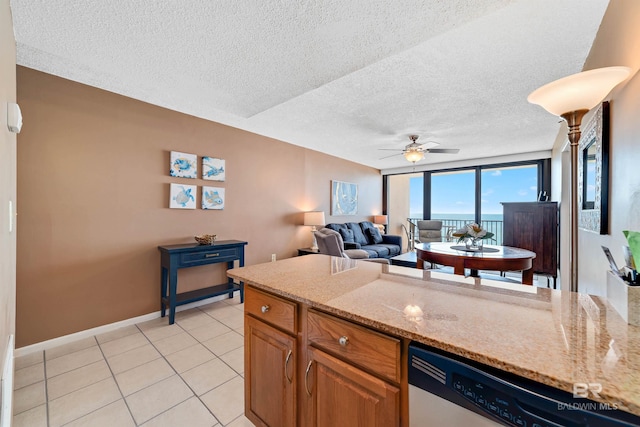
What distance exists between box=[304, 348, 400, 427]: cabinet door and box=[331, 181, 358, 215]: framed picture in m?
4.57

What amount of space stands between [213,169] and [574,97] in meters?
3.40

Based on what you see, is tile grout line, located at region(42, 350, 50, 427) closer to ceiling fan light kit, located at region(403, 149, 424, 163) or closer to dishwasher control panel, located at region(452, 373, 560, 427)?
dishwasher control panel, located at region(452, 373, 560, 427)

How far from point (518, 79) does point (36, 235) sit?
4461 millimetres

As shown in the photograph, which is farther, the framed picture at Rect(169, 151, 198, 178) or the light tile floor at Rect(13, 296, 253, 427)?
the framed picture at Rect(169, 151, 198, 178)

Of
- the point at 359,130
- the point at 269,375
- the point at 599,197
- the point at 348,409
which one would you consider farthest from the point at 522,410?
the point at 359,130

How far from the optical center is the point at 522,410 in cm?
57

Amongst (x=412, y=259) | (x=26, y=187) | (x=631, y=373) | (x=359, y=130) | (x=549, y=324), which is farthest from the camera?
(x=412, y=259)

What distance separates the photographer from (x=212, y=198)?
3.40 meters

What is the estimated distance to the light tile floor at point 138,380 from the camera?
5.12 ft

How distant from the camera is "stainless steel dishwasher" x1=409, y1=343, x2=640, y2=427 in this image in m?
0.52

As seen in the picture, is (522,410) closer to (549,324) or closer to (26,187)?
(549,324)

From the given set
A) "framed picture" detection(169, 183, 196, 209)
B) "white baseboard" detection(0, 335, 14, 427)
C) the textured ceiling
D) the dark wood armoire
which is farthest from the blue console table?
the dark wood armoire

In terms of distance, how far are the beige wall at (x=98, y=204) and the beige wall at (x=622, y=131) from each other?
360cm

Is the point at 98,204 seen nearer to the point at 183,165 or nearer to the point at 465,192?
the point at 183,165
